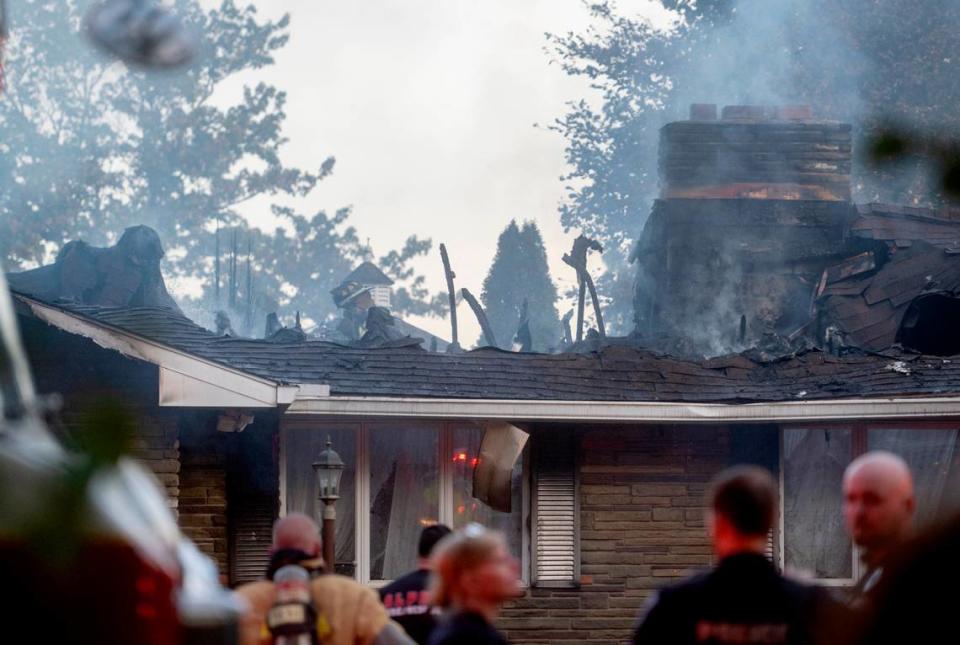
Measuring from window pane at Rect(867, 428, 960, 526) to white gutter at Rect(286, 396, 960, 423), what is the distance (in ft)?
2.93

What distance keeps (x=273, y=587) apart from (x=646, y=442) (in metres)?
8.27

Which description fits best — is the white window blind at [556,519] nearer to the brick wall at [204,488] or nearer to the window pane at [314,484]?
the window pane at [314,484]

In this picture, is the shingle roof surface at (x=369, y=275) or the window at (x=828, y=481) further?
the shingle roof surface at (x=369, y=275)

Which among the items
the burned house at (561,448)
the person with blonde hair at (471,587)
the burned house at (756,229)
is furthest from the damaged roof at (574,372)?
the person with blonde hair at (471,587)

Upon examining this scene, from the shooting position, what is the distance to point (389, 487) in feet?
44.2

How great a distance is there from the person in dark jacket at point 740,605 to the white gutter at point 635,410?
27.0 feet

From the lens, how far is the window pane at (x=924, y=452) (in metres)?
13.6

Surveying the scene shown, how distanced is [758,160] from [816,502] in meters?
6.57

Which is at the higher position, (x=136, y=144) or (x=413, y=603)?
(x=136, y=144)

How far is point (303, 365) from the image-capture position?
1304 centimetres

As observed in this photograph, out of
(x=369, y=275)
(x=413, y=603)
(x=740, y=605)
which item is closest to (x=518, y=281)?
(x=369, y=275)

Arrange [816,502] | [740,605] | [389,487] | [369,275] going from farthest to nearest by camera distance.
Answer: [369,275] < [816,502] < [389,487] < [740,605]

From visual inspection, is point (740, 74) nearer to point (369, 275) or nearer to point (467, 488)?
point (369, 275)

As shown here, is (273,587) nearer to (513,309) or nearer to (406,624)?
(406,624)
